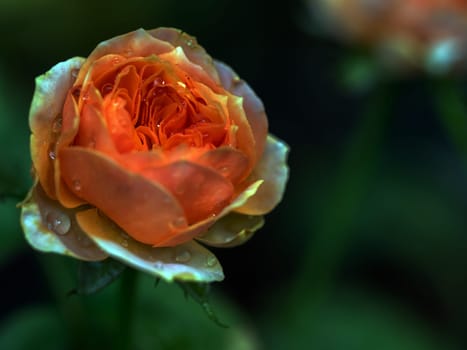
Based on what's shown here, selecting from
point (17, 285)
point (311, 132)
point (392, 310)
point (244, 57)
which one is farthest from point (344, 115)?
point (17, 285)

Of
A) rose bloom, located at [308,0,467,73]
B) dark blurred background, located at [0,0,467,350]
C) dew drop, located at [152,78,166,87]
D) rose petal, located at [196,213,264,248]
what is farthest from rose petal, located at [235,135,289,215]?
rose bloom, located at [308,0,467,73]

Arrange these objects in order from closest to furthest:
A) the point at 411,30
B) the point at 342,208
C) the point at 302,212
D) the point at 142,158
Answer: the point at 142,158 → the point at 411,30 → the point at 342,208 → the point at 302,212

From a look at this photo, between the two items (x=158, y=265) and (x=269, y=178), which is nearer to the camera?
(x=158, y=265)

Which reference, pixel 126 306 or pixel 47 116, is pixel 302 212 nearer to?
pixel 126 306

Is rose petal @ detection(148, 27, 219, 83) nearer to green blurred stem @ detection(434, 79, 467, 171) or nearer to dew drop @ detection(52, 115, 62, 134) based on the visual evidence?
dew drop @ detection(52, 115, 62, 134)

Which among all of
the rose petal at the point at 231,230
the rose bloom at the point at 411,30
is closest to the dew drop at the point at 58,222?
the rose petal at the point at 231,230

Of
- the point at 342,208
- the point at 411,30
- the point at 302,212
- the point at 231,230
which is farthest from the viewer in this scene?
the point at 302,212

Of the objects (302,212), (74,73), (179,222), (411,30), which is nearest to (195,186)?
(179,222)
